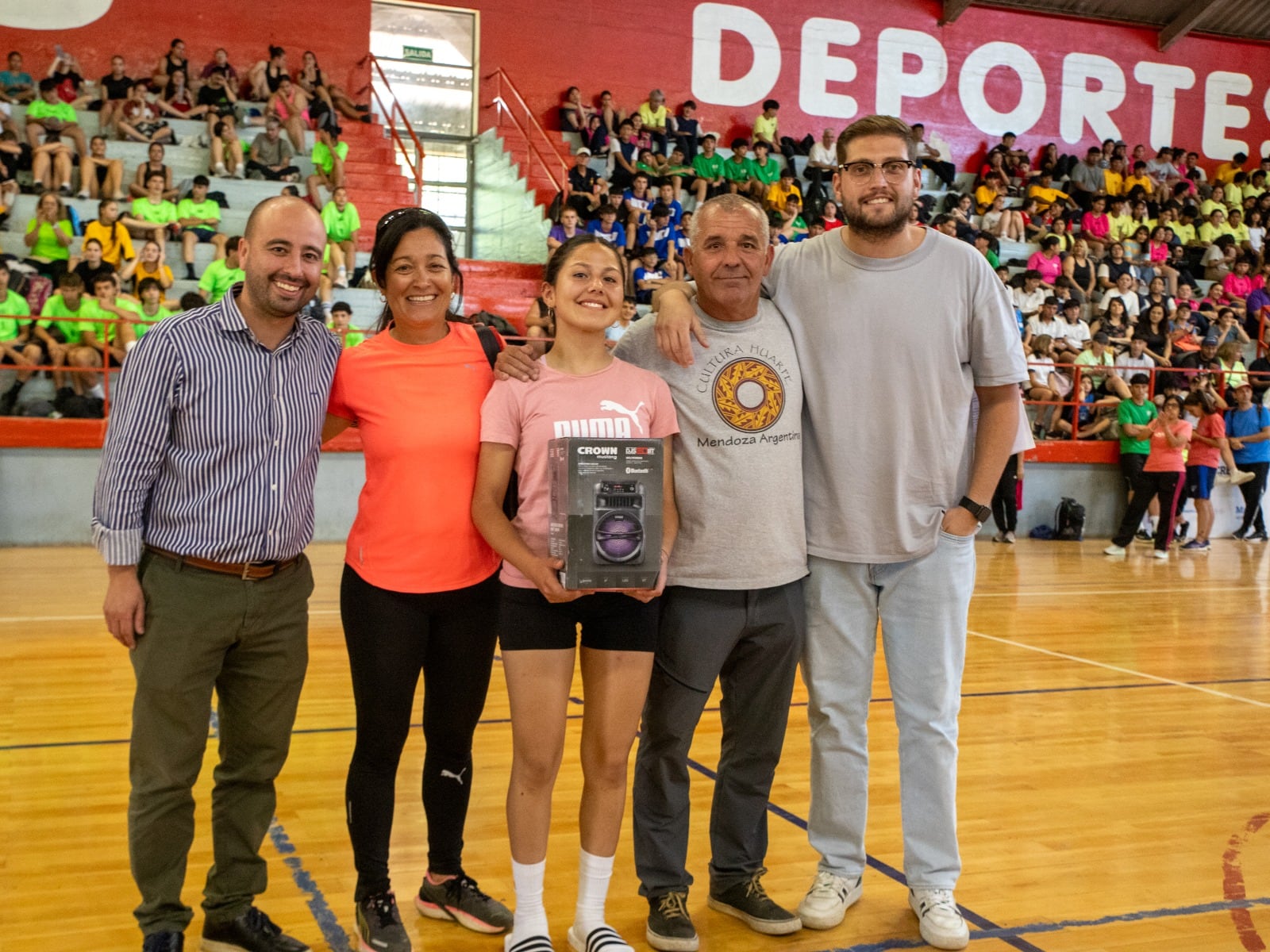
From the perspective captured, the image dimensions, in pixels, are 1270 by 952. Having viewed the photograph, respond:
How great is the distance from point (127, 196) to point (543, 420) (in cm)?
1042

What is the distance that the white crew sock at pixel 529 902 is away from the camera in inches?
104

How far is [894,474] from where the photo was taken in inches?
115

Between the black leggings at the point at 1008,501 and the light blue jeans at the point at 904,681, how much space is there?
28.1 ft

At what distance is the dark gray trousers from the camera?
2.85m

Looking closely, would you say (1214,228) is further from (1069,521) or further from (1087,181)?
(1069,521)

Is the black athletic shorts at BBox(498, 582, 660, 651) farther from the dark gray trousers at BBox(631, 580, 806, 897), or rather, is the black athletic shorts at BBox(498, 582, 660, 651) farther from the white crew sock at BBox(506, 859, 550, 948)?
the white crew sock at BBox(506, 859, 550, 948)

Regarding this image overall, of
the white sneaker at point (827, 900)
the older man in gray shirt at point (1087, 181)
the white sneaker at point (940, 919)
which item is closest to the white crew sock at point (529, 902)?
the white sneaker at point (827, 900)

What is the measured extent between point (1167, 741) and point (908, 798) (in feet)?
7.34

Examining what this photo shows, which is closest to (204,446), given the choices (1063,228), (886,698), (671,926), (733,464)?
(733,464)

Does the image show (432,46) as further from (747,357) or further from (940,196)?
(747,357)

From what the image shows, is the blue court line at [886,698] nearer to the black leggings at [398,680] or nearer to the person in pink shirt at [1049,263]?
the black leggings at [398,680]

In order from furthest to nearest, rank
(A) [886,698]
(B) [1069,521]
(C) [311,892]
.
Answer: (B) [1069,521] → (A) [886,698] → (C) [311,892]

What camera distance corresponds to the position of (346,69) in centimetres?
1492

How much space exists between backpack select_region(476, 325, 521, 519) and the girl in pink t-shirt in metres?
0.04
